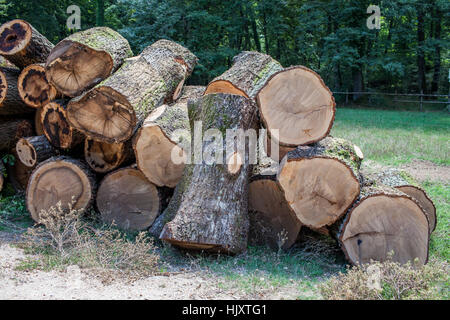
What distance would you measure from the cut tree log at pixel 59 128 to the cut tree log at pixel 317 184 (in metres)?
2.66

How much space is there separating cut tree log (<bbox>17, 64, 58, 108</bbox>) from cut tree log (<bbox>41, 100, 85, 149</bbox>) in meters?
0.28

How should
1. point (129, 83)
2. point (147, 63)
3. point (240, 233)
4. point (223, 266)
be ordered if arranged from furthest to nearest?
point (147, 63) < point (129, 83) < point (240, 233) < point (223, 266)

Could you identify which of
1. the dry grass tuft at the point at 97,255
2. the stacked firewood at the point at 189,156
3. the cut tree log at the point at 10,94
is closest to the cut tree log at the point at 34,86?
the stacked firewood at the point at 189,156

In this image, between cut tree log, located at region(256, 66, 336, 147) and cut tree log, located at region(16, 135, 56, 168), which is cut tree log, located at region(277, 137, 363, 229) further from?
cut tree log, located at region(16, 135, 56, 168)

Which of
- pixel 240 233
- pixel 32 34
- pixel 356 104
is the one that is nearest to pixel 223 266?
pixel 240 233

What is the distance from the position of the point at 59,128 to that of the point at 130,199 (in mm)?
1291

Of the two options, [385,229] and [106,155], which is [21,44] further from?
[385,229]

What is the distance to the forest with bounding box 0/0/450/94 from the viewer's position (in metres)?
18.3

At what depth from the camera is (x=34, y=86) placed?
5137 mm

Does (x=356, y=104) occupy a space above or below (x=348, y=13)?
below

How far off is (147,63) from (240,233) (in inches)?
102

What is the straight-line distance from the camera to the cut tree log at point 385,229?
3490mm

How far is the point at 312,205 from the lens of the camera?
369 cm
